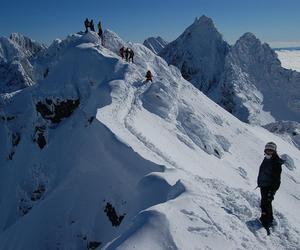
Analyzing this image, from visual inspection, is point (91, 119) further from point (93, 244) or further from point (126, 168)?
point (93, 244)

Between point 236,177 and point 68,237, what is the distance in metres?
15.0

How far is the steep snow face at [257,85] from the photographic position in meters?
122

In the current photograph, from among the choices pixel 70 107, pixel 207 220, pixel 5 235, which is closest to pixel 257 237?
pixel 207 220

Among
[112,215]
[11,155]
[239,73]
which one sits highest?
[112,215]

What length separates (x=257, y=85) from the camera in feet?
447

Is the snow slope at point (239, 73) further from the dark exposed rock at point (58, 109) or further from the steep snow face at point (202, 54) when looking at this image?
the dark exposed rock at point (58, 109)

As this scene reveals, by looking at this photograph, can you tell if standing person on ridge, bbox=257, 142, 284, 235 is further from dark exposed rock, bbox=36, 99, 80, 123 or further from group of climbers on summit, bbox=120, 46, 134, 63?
group of climbers on summit, bbox=120, 46, 134, 63

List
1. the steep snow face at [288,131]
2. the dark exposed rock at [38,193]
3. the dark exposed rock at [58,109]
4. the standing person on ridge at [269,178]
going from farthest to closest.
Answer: the steep snow face at [288,131]
the dark exposed rock at [58,109]
the dark exposed rock at [38,193]
the standing person on ridge at [269,178]

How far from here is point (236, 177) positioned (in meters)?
32.1

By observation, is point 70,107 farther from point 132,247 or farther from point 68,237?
point 132,247

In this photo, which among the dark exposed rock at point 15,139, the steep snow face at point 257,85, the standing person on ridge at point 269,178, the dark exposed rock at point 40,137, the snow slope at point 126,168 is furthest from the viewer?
the steep snow face at point 257,85

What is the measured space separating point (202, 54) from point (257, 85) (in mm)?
32080


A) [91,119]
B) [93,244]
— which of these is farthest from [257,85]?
[93,244]

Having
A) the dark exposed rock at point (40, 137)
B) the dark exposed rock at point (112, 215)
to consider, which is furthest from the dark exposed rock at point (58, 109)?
the dark exposed rock at point (112, 215)
